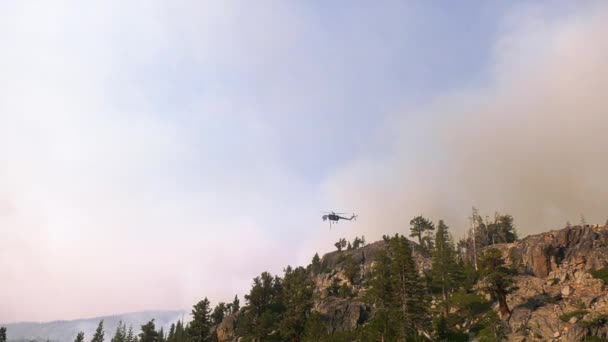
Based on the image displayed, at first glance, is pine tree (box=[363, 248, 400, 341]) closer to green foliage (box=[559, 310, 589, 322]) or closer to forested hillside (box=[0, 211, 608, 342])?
forested hillside (box=[0, 211, 608, 342])

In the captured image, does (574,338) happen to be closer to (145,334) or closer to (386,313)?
(386,313)

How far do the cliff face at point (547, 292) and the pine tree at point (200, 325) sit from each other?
946 inches

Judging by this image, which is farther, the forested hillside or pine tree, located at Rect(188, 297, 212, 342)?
pine tree, located at Rect(188, 297, 212, 342)

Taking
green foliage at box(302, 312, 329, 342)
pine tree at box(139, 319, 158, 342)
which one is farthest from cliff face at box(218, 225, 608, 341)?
green foliage at box(302, 312, 329, 342)

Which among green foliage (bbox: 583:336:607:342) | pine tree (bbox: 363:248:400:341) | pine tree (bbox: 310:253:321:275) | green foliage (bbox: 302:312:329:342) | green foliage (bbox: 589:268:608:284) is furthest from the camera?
pine tree (bbox: 310:253:321:275)

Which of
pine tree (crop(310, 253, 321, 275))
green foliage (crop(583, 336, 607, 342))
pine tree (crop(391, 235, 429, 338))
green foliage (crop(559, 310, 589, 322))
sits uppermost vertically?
pine tree (crop(310, 253, 321, 275))

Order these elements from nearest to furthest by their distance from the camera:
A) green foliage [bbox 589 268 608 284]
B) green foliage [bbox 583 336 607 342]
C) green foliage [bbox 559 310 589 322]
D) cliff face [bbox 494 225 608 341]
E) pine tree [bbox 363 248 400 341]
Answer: green foliage [bbox 583 336 607 342], pine tree [bbox 363 248 400 341], cliff face [bbox 494 225 608 341], green foliage [bbox 559 310 589 322], green foliage [bbox 589 268 608 284]

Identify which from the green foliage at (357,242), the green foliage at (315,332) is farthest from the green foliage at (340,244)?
the green foliage at (315,332)

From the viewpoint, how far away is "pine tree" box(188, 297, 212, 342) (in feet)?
256

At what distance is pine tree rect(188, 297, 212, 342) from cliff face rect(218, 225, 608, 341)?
78.8ft

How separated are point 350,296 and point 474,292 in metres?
31.1

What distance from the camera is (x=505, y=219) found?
431 ft

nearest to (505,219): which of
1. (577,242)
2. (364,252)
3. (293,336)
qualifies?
(577,242)

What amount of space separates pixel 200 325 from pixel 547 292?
67.6 meters
